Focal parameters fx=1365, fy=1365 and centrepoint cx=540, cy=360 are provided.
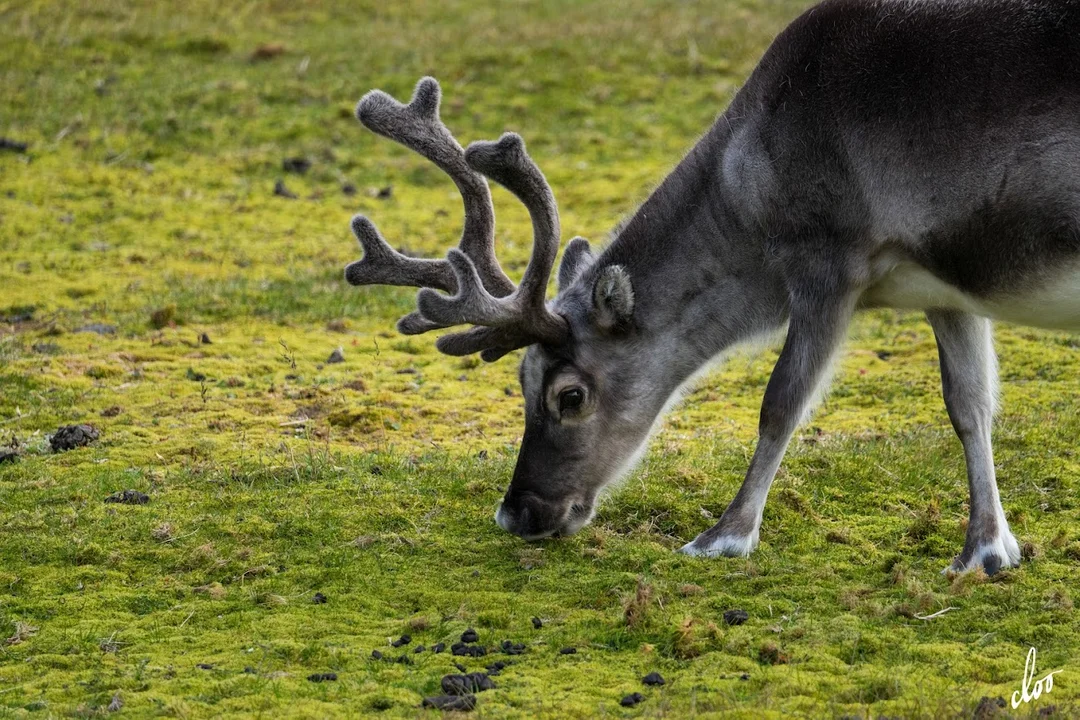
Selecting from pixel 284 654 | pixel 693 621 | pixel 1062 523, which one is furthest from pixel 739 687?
pixel 1062 523

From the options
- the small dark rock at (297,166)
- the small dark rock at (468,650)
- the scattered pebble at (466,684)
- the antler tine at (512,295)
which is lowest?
the scattered pebble at (466,684)

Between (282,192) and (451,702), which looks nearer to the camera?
(451,702)

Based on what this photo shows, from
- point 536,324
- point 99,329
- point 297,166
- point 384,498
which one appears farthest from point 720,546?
point 297,166

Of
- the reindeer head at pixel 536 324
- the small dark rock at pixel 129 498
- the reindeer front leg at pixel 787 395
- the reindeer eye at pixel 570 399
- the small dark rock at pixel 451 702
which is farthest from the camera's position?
the small dark rock at pixel 129 498

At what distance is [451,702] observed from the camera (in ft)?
18.0

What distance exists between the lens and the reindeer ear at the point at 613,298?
25.1 ft

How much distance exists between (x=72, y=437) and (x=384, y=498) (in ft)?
8.60

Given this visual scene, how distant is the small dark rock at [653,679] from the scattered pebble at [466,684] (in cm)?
64

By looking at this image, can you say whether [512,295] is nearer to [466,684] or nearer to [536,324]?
[536,324]

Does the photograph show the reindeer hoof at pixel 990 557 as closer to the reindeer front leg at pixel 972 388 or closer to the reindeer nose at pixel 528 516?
the reindeer front leg at pixel 972 388

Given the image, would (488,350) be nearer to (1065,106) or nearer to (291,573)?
(291,573)

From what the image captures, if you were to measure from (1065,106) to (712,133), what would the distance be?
1995 mm
